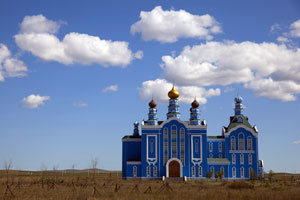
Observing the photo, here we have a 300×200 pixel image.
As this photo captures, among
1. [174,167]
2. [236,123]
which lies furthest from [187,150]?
[236,123]

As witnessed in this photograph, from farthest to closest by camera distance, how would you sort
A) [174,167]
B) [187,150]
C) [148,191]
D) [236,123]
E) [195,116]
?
[236,123] < [195,116] < [187,150] < [174,167] < [148,191]

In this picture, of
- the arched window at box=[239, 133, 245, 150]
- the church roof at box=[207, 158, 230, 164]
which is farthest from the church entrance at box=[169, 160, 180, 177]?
Answer: the arched window at box=[239, 133, 245, 150]

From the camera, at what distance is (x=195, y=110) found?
65875mm

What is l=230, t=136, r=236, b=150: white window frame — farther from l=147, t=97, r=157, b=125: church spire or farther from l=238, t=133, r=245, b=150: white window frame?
l=147, t=97, r=157, b=125: church spire

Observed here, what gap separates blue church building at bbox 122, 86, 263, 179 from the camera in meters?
62.9

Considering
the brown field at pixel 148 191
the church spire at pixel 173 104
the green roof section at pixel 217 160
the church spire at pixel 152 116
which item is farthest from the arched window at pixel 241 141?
the brown field at pixel 148 191

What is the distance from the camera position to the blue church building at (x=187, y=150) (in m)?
62.9

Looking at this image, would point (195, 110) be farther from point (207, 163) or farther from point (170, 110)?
point (207, 163)

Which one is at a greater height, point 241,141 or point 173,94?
point 173,94

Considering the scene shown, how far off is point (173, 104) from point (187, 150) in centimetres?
807

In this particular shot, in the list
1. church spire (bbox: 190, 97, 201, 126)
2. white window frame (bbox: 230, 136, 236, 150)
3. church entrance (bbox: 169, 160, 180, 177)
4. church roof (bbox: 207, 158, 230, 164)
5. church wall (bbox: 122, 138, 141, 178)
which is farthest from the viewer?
church wall (bbox: 122, 138, 141, 178)

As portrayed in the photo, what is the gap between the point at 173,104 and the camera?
219 ft

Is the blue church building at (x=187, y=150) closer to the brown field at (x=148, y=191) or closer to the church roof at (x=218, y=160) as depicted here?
the church roof at (x=218, y=160)

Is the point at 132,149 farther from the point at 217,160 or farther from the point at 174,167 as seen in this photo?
the point at 217,160
